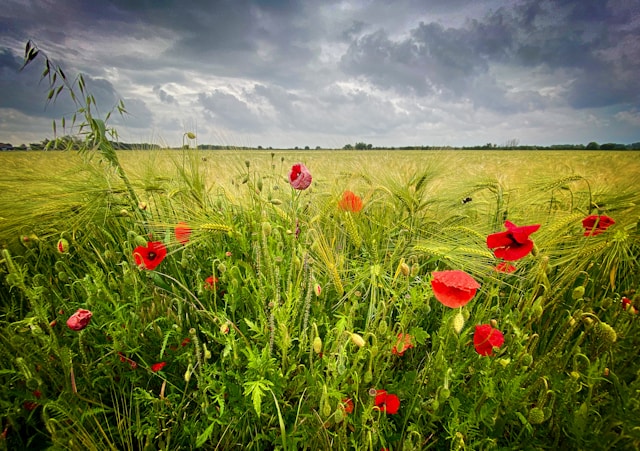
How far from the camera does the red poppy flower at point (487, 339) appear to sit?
94 centimetres

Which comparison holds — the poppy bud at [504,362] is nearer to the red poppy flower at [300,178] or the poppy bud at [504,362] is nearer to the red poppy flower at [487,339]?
the red poppy flower at [487,339]

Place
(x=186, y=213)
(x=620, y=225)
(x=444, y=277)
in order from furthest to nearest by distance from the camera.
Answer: (x=186, y=213), (x=620, y=225), (x=444, y=277)

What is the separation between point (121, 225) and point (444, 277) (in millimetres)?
1873

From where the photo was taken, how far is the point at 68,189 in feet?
5.47

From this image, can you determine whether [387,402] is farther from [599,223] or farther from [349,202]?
[599,223]

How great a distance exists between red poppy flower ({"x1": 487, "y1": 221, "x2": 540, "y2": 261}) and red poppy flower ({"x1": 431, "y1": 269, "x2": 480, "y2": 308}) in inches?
9.8

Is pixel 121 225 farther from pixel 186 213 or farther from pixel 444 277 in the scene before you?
pixel 444 277

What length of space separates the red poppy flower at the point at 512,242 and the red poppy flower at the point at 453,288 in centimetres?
25

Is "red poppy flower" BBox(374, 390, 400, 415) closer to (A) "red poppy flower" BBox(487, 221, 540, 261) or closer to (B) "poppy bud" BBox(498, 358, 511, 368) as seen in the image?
(B) "poppy bud" BBox(498, 358, 511, 368)

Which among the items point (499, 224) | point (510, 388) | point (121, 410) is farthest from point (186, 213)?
point (499, 224)

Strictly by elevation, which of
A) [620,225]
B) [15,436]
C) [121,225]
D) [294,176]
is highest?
[294,176]

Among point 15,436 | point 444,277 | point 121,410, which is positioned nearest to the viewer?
point 444,277

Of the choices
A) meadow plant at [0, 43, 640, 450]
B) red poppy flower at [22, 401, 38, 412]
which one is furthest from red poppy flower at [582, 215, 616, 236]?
red poppy flower at [22, 401, 38, 412]

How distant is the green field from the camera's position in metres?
0.91
